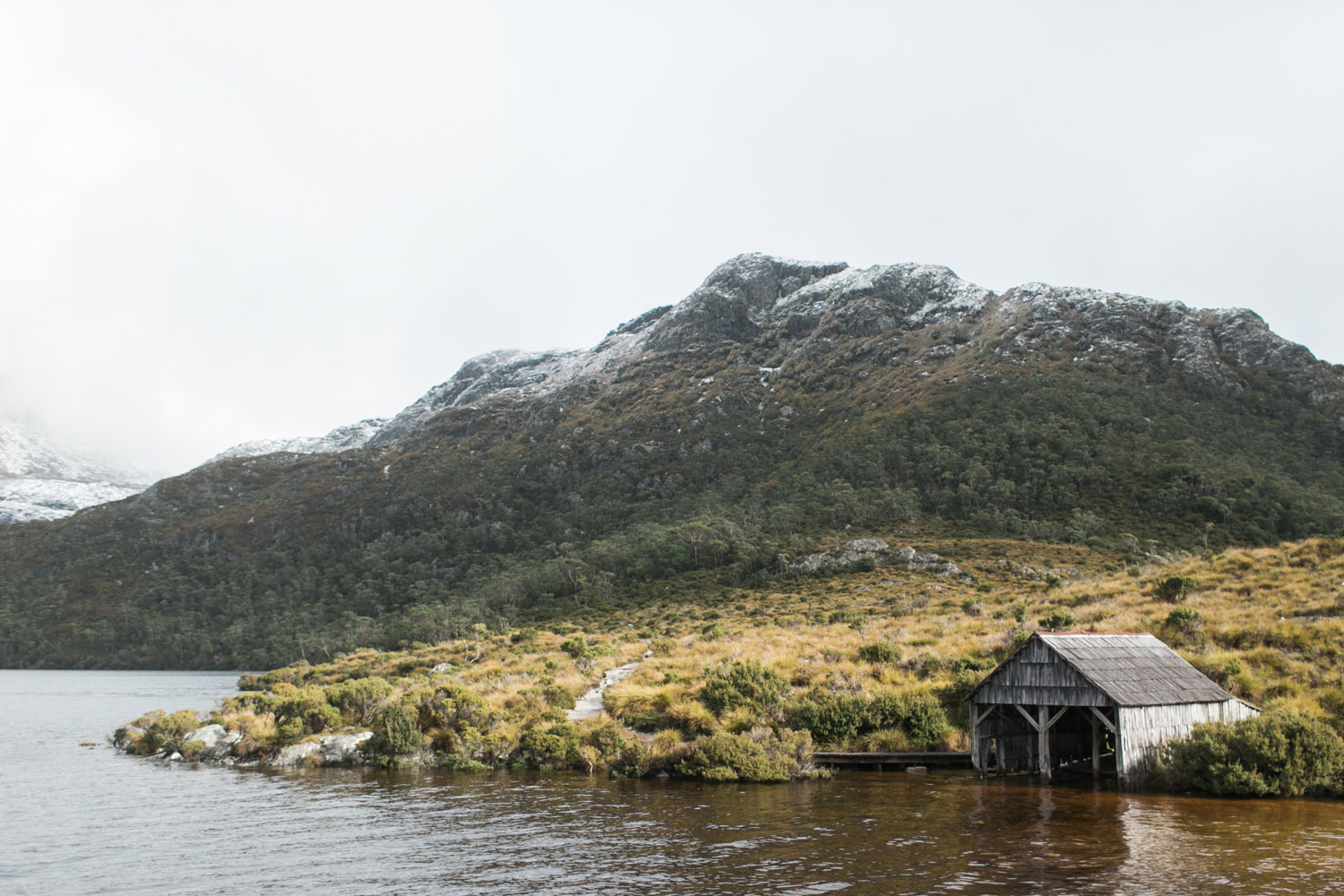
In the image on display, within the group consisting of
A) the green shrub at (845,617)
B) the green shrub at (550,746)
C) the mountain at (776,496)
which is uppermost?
the mountain at (776,496)

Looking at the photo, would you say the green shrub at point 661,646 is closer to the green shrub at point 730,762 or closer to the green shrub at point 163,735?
the green shrub at point 730,762

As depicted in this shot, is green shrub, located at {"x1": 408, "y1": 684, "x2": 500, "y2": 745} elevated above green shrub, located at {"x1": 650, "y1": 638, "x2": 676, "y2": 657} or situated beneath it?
situated beneath

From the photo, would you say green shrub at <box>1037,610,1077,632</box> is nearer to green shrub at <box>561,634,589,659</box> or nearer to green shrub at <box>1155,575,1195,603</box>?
green shrub at <box>1155,575,1195,603</box>

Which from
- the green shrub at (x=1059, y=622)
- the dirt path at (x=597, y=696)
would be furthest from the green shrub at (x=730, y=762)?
the green shrub at (x=1059, y=622)

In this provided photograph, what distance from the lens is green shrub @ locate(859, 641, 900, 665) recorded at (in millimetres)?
36875

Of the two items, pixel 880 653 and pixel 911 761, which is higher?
pixel 880 653

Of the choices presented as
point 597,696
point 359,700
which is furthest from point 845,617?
point 359,700

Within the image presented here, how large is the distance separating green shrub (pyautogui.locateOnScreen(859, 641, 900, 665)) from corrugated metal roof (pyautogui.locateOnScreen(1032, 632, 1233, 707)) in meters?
11.6

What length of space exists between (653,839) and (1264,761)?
17.4 meters

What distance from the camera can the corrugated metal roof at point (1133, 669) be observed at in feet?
76.9

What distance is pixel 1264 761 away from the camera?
73.3ft

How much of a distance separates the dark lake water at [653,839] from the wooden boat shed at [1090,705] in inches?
61.1

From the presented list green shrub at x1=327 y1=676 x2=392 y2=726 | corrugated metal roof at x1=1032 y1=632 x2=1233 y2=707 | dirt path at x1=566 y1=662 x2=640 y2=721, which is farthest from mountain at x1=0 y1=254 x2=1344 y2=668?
corrugated metal roof at x1=1032 y1=632 x2=1233 y2=707

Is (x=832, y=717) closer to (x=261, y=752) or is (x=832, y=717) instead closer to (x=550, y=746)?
(x=550, y=746)
